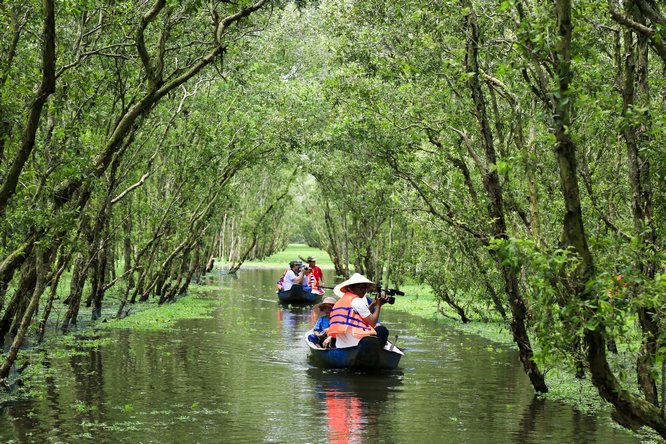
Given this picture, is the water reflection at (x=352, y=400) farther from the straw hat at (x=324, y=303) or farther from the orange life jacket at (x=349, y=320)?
the straw hat at (x=324, y=303)

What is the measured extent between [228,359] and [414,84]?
7368 millimetres

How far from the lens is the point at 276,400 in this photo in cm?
1357

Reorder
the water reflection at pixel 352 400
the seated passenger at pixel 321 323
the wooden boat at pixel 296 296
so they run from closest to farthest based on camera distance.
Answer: the water reflection at pixel 352 400
the seated passenger at pixel 321 323
the wooden boat at pixel 296 296

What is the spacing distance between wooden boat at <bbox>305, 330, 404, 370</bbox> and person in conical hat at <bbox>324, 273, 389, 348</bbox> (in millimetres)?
222

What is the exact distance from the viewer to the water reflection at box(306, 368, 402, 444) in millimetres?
11297

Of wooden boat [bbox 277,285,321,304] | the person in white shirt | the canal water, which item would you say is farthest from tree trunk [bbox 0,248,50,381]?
the person in white shirt

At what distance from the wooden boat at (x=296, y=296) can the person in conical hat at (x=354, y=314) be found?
1639cm

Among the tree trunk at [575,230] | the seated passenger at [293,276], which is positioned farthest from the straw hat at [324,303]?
the seated passenger at [293,276]

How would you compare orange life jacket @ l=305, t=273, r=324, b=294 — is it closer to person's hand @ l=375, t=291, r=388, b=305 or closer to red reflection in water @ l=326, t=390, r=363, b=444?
person's hand @ l=375, t=291, r=388, b=305

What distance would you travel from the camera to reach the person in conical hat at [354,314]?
16.6 meters

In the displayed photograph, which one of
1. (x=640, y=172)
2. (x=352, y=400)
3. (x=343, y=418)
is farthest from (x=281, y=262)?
(x=640, y=172)

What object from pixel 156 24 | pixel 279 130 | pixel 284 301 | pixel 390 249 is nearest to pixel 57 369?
pixel 156 24

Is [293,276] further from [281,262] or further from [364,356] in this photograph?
[281,262]

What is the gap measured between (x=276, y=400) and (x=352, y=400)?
4.46ft
